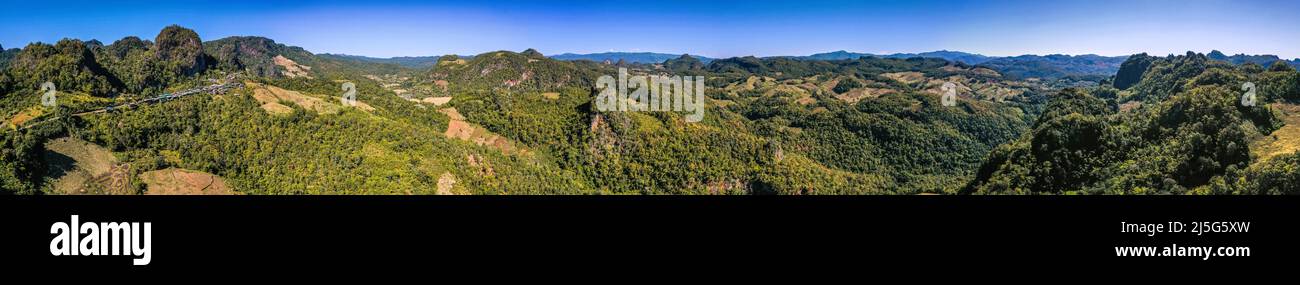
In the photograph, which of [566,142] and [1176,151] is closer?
[1176,151]

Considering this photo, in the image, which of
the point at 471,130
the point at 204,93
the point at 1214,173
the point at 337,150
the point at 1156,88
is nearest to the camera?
the point at 1214,173

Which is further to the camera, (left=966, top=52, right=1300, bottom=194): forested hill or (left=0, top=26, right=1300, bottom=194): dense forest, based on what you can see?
(left=0, top=26, right=1300, bottom=194): dense forest

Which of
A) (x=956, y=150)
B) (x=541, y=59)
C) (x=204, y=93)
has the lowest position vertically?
(x=956, y=150)

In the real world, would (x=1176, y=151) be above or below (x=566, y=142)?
above

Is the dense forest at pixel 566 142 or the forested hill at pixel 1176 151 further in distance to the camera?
the dense forest at pixel 566 142
